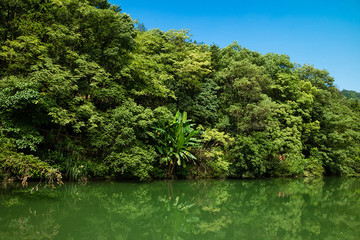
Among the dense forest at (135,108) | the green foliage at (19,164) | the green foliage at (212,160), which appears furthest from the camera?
the green foliage at (212,160)

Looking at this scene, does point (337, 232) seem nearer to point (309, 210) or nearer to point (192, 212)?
point (309, 210)

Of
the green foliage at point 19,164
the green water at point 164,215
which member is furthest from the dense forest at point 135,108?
the green water at point 164,215

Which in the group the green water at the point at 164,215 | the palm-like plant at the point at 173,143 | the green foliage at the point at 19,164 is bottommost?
the green water at the point at 164,215

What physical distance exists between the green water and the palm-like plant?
2947 mm

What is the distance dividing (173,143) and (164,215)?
20.6 ft

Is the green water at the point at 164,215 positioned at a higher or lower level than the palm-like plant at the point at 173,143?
lower

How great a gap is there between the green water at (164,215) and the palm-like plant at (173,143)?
295 centimetres

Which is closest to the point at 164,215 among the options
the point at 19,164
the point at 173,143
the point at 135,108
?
the point at 19,164

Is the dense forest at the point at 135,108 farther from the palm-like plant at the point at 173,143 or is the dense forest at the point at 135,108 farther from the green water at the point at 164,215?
the green water at the point at 164,215

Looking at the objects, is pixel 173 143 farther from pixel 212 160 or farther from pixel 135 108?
pixel 212 160

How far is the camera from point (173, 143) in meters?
12.3

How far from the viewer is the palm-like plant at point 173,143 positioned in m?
12.2

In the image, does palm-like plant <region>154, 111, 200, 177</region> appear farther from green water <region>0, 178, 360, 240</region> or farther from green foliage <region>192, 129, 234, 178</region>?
green water <region>0, 178, 360, 240</region>

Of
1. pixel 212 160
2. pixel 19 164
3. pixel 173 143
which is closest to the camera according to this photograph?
pixel 19 164
